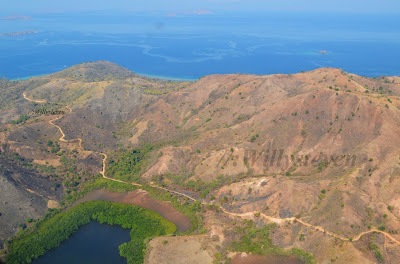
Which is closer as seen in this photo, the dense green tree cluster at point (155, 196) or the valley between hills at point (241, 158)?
the valley between hills at point (241, 158)

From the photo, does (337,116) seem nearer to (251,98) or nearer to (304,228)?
(251,98)

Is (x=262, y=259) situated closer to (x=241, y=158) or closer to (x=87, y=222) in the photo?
(x=241, y=158)

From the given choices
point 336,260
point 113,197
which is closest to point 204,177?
point 113,197

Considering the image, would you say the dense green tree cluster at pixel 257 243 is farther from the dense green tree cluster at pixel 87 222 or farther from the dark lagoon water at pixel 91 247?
the dark lagoon water at pixel 91 247

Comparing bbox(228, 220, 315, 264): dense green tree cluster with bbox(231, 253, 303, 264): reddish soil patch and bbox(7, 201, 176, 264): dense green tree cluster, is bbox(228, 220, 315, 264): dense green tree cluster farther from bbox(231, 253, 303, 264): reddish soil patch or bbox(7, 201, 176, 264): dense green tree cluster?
bbox(7, 201, 176, 264): dense green tree cluster

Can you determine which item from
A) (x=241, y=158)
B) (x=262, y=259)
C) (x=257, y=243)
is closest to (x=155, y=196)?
(x=241, y=158)

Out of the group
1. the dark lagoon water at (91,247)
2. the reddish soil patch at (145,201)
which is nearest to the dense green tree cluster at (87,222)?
the dark lagoon water at (91,247)

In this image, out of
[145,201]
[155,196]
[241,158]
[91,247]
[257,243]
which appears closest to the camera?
[257,243]
